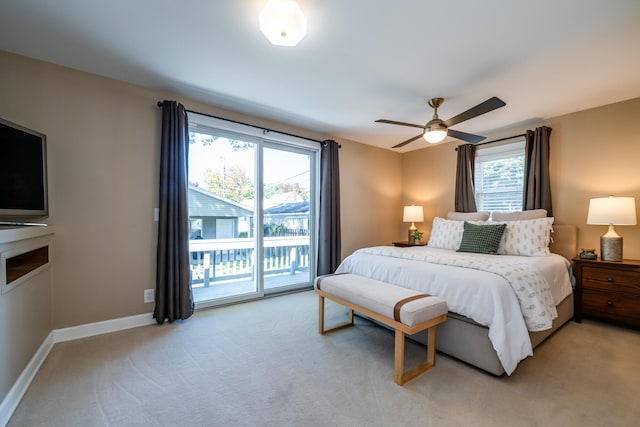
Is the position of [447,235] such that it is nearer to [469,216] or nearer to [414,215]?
[469,216]

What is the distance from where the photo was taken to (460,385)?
1.82 meters

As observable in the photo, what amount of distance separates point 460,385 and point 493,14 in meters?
2.48

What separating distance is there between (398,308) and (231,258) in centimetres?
255

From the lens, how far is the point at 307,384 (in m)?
1.82

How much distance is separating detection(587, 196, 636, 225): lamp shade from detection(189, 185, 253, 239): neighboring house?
Answer: 13.0 ft

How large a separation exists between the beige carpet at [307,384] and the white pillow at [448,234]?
4.35ft

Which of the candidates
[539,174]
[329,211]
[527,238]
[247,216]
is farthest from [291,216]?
[539,174]

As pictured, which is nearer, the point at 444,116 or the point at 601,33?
the point at 601,33

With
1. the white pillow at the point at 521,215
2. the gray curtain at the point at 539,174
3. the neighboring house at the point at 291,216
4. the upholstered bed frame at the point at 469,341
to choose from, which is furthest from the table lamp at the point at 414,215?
the upholstered bed frame at the point at 469,341

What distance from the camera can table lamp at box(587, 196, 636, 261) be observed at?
268cm

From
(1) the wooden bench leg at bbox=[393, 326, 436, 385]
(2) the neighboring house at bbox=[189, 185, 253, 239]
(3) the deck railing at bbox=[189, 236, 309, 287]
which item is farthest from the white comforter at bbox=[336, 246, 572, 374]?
(2) the neighboring house at bbox=[189, 185, 253, 239]

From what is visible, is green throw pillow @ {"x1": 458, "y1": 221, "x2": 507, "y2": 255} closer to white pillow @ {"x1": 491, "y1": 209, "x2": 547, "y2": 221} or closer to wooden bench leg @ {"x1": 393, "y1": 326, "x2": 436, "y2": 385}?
white pillow @ {"x1": 491, "y1": 209, "x2": 547, "y2": 221}

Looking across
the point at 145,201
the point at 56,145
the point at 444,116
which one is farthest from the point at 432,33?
the point at 56,145

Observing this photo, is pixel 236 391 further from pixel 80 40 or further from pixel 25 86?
pixel 25 86
